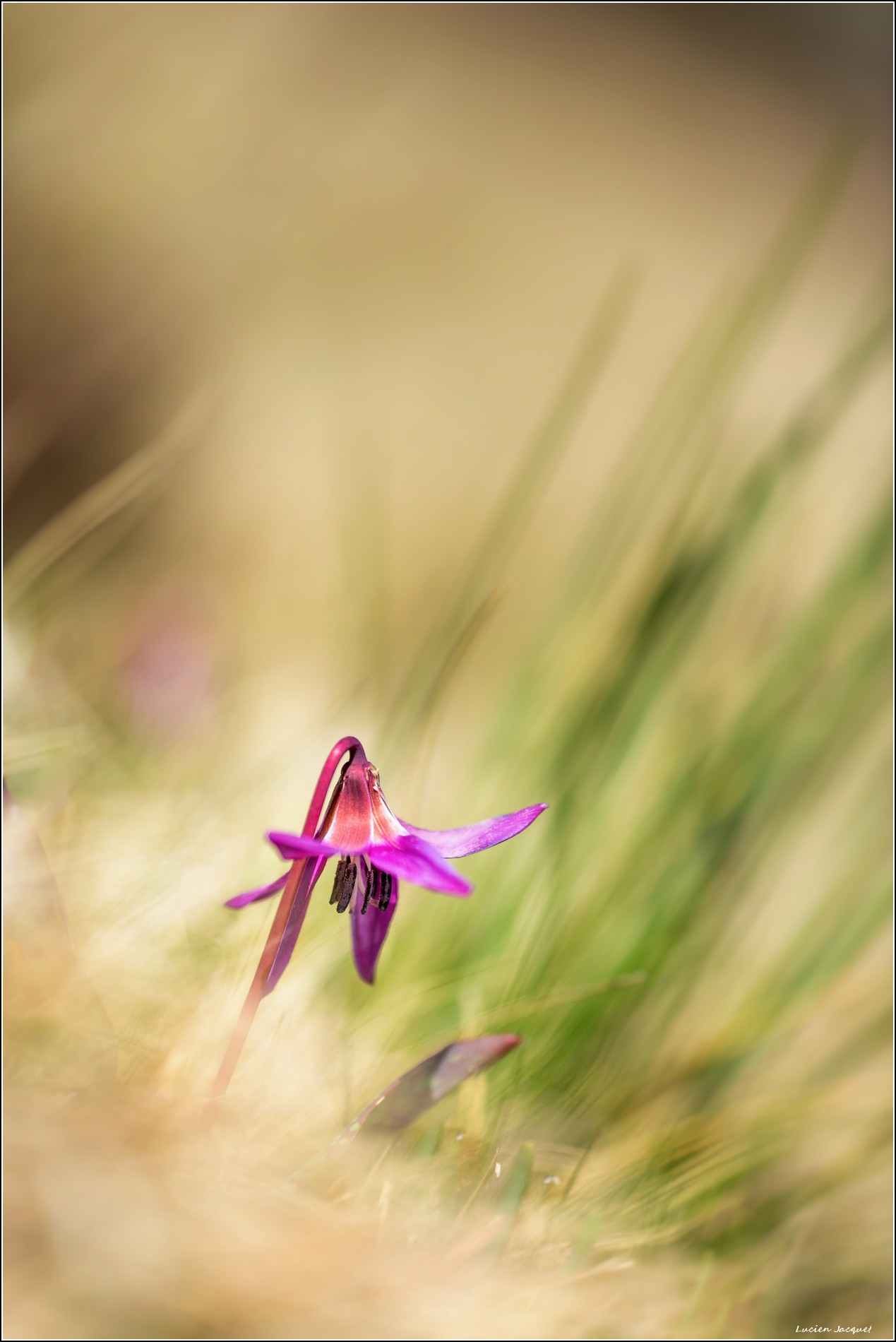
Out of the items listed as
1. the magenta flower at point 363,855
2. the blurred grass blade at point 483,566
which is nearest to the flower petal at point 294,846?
the magenta flower at point 363,855

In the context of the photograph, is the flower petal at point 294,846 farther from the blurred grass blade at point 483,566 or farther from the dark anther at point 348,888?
the blurred grass blade at point 483,566

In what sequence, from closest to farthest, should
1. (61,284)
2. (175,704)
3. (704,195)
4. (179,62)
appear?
1. (175,704)
2. (61,284)
3. (179,62)
4. (704,195)

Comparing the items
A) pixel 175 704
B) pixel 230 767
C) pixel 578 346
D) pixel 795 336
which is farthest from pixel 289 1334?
pixel 795 336

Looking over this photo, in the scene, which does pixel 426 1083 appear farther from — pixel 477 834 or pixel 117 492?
pixel 117 492

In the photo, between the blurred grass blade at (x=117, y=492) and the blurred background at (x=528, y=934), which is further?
the blurred grass blade at (x=117, y=492)

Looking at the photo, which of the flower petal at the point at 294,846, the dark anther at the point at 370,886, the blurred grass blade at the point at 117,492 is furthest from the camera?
the blurred grass blade at the point at 117,492

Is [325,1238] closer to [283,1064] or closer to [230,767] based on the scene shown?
[283,1064]
